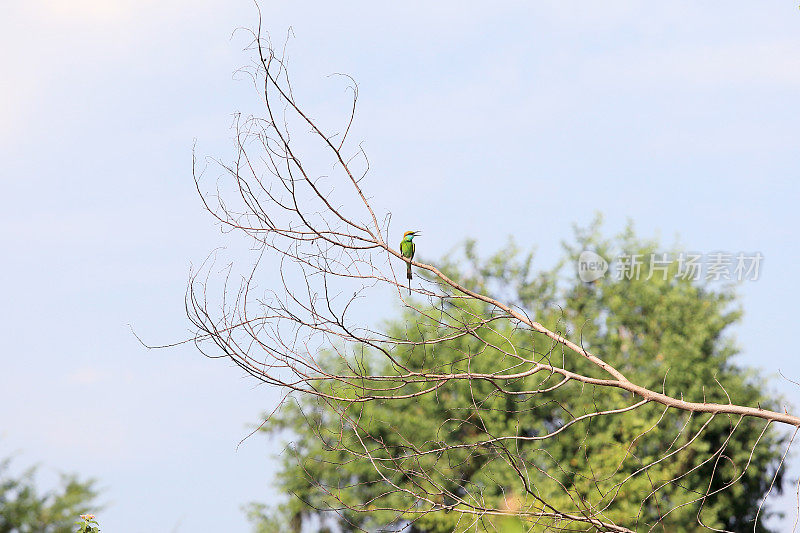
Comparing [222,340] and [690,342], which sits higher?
[690,342]

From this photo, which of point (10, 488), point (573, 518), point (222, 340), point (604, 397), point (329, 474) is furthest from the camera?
point (604, 397)

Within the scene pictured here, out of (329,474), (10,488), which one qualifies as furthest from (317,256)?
(329,474)

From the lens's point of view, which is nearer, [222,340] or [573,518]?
[573,518]

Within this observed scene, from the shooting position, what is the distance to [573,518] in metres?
4.23

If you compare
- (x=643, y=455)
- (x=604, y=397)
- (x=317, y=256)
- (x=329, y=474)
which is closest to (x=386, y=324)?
(x=329, y=474)

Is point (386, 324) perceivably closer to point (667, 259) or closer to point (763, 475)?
point (667, 259)

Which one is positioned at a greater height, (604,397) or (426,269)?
(604,397)

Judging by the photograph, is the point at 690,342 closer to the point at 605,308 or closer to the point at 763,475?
the point at 605,308

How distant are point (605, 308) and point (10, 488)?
467 inches

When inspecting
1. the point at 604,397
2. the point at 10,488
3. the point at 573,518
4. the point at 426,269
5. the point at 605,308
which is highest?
the point at 605,308

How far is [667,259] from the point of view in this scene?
1822 cm

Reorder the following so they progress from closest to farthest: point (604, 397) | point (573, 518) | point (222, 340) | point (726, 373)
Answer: point (573, 518) → point (222, 340) → point (604, 397) → point (726, 373)

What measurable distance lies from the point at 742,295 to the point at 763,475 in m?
3.78

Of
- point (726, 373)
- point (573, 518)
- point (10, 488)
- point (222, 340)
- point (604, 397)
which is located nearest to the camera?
point (573, 518)
